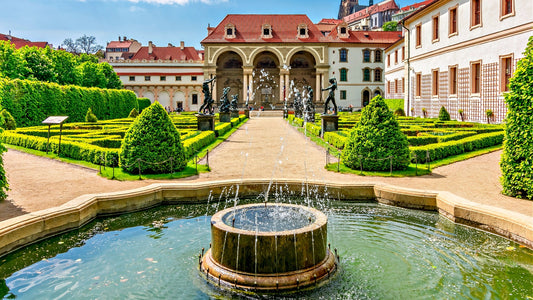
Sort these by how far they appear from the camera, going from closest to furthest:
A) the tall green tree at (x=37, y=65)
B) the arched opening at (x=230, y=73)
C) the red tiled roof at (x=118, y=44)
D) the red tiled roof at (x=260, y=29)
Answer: the tall green tree at (x=37, y=65)
the red tiled roof at (x=260, y=29)
the arched opening at (x=230, y=73)
the red tiled roof at (x=118, y=44)

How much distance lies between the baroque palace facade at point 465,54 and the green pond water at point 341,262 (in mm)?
15907

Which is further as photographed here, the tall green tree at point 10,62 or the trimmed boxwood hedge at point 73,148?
the tall green tree at point 10,62

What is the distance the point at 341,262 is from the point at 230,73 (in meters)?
53.3

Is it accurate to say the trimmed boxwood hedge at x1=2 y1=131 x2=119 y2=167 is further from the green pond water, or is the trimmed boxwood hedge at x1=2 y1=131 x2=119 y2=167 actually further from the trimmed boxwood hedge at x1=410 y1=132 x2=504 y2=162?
the trimmed boxwood hedge at x1=410 y1=132 x2=504 y2=162

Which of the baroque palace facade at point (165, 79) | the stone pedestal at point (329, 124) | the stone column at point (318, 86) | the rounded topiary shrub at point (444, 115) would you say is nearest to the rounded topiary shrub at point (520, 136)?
the stone pedestal at point (329, 124)

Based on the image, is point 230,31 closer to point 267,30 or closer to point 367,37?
point 267,30

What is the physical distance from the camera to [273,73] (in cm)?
5744

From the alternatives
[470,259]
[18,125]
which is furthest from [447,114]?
[18,125]

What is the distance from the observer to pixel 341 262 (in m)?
5.29

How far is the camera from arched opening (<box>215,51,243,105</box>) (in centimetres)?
5669

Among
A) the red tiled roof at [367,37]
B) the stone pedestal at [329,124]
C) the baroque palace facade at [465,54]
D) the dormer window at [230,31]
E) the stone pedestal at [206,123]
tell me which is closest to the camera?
the stone pedestal at [329,124]

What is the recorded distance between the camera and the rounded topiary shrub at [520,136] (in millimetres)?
7309

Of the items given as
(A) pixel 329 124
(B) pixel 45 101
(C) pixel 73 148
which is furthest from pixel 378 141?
(B) pixel 45 101

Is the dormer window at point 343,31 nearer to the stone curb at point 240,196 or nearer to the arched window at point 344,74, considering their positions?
the arched window at point 344,74
